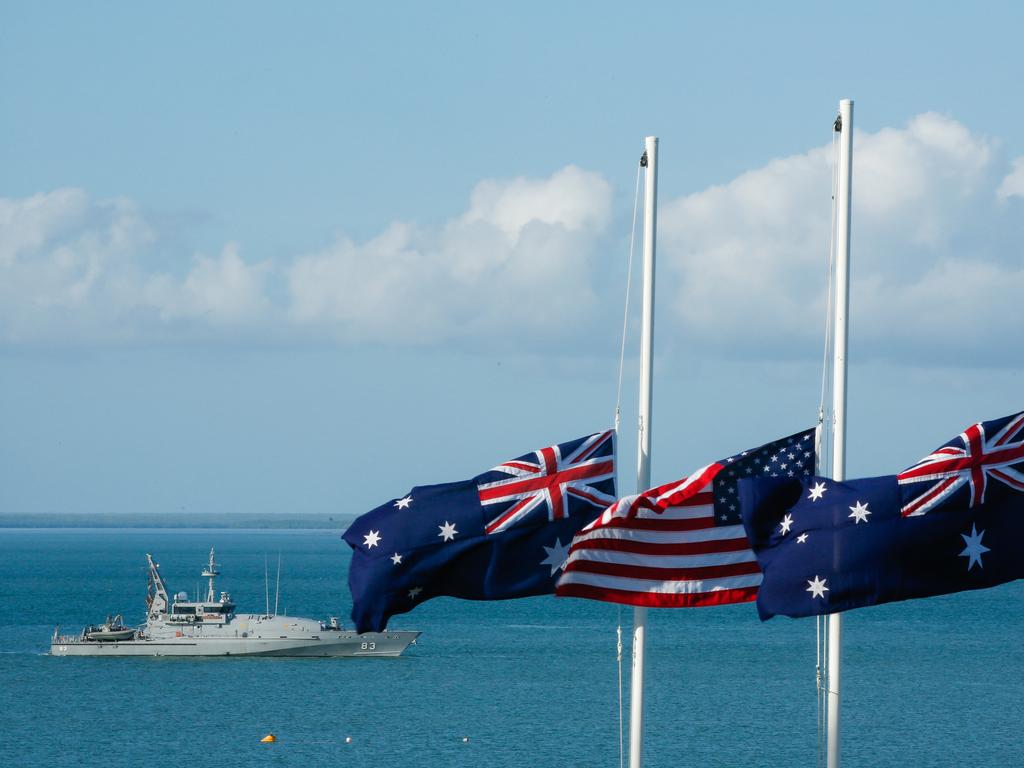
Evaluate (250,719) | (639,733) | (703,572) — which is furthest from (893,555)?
(250,719)

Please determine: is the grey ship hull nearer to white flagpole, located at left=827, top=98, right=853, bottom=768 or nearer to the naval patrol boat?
the naval patrol boat

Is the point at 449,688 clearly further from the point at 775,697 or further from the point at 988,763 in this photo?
the point at 988,763

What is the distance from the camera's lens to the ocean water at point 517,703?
63.3 metres

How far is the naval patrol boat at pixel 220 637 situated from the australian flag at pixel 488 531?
7602 centimetres

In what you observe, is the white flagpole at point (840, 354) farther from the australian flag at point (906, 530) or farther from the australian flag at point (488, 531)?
the australian flag at point (488, 531)

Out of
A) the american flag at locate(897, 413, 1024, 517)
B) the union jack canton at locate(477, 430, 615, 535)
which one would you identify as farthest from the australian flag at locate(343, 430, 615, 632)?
the american flag at locate(897, 413, 1024, 517)

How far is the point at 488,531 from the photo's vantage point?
818 inches

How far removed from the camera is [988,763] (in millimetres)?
61188

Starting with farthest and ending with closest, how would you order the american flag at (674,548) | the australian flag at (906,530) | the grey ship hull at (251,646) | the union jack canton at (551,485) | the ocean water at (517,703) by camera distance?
1. the grey ship hull at (251,646)
2. the ocean water at (517,703)
3. the union jack canton at (551,485)
4. the american flag at (674,548)
5. the australian flag at (906,530)

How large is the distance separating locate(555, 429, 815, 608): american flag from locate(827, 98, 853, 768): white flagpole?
21.4 inches

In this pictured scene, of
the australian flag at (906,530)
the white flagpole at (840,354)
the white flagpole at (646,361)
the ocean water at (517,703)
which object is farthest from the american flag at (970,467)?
the ocean water at (517,703)

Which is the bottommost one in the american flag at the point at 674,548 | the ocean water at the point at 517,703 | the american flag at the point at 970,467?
the ocean water at the point at 517,703

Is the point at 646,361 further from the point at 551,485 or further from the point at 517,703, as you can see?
the point at 517,703

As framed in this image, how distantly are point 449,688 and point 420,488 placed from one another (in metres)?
64.6
